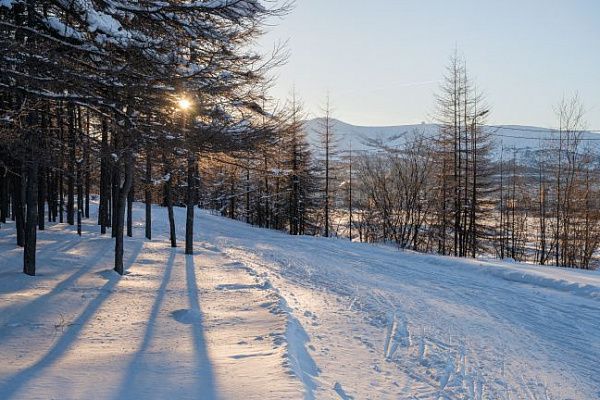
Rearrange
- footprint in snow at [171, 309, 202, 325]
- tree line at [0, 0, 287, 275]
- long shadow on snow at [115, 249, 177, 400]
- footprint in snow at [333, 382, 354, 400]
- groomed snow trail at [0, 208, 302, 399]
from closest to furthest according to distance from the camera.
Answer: long shadow on snow at [115, 249, 177, 400] → groomed snow trail at [0, 208, 302, 399] → footprint in snow at [333, 382, 354, 400] → tree line at [0, 0, 287, 275] → footprint in snow at [171, 309, 202, 325]

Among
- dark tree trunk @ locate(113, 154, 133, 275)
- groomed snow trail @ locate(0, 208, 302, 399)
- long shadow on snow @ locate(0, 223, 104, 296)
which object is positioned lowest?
groomed snow trail @ locate(0, 208, 302, 399)

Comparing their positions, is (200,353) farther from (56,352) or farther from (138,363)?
(56,352)

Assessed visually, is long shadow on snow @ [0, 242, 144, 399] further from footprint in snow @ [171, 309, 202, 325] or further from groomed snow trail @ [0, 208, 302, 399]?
footprint in snow @ [171, 309, 202, 325]

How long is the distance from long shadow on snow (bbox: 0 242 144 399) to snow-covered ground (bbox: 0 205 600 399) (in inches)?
0.7

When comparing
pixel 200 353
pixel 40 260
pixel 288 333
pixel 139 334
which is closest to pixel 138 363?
pixel 200 353

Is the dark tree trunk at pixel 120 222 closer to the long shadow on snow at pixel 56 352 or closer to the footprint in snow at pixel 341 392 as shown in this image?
the long shadow on snow at pixel 56 352

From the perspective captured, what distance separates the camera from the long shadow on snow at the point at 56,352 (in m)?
4.12

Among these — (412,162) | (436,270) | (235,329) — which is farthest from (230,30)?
(412,162)

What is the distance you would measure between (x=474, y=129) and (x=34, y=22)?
2303 cm

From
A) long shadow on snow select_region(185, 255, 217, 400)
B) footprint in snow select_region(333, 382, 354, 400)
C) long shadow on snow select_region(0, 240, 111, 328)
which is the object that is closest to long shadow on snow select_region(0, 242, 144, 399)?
long shadow on snow select_region(0, 240, 111, 328)

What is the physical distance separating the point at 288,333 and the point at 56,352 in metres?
2.79

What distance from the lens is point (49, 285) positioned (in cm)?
920

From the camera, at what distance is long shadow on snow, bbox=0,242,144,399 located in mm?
4125

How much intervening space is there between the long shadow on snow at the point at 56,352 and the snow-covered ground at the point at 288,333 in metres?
0.02
